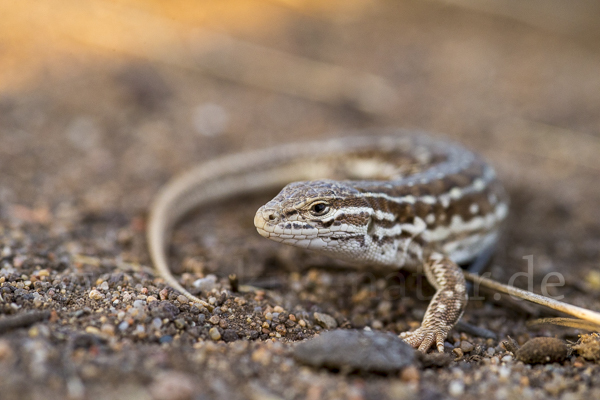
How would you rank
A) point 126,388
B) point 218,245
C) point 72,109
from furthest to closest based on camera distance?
1. point 72,109
2. point 218,245
3. point 126,388

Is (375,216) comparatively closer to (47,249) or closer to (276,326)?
(276,326)

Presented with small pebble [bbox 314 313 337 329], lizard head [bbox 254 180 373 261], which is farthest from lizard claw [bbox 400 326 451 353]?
lizard head [bbox 254 180 373 261]

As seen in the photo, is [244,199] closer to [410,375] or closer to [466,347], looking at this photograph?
[466,347]

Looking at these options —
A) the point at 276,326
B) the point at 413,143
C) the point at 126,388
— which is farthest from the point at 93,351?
the point at 413,143

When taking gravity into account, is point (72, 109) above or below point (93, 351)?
above

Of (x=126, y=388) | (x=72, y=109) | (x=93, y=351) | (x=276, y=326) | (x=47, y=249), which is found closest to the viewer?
(x=126, y=388)

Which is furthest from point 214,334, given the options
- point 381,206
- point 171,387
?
point 381,206

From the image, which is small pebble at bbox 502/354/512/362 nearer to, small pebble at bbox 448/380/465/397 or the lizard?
the lizard
